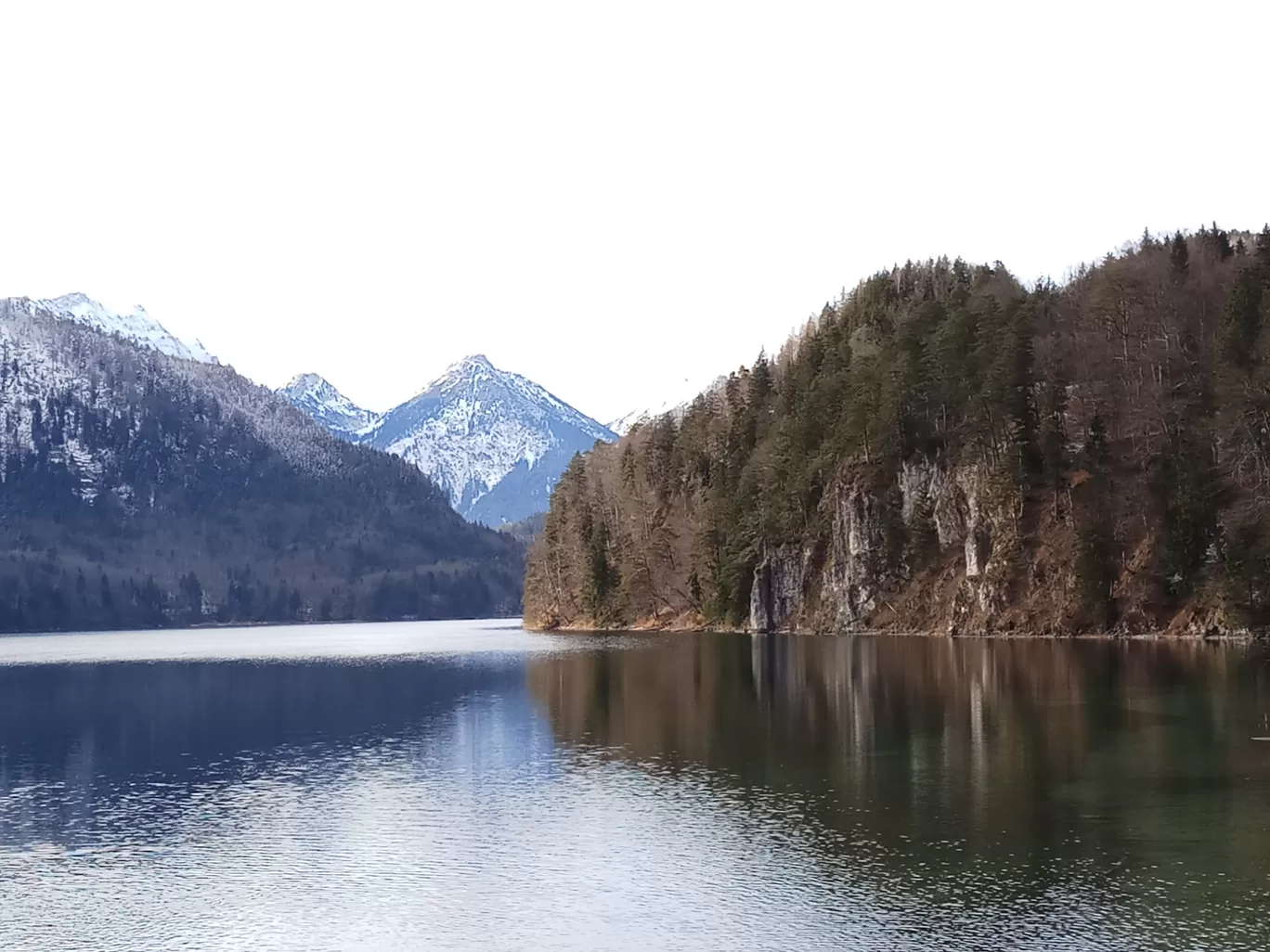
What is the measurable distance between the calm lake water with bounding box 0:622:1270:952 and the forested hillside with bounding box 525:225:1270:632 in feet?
106

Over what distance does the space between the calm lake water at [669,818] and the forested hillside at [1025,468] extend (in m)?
32.5

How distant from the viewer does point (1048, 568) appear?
13325cm

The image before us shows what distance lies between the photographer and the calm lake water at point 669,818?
30812 mm

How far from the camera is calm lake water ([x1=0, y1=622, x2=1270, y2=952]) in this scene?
101 feet

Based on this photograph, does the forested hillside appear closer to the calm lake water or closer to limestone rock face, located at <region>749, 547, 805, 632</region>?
limestone rock face, located at <region>749, 547, 805, 632</region>

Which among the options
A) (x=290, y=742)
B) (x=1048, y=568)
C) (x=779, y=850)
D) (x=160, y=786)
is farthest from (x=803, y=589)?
Answer: (x=779, y=850)

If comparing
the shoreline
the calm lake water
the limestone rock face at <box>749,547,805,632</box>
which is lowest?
the calm lake water

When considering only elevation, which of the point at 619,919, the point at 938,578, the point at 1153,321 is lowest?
the point at 619,919

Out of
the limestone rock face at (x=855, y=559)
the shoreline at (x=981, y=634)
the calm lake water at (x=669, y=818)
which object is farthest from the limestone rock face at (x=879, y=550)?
the calm lake water at (x=669, y=818)

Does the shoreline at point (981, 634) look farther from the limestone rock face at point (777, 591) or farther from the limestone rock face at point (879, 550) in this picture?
the limestone rock face at point (879, 550)

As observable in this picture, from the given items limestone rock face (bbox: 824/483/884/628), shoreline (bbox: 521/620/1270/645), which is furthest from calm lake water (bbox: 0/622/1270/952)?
limestone rock face (bbox: 824/483/884/628)

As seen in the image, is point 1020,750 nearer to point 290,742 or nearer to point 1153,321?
point 290,742

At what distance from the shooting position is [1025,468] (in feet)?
457

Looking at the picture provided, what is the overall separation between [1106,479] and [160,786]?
10170 cm
